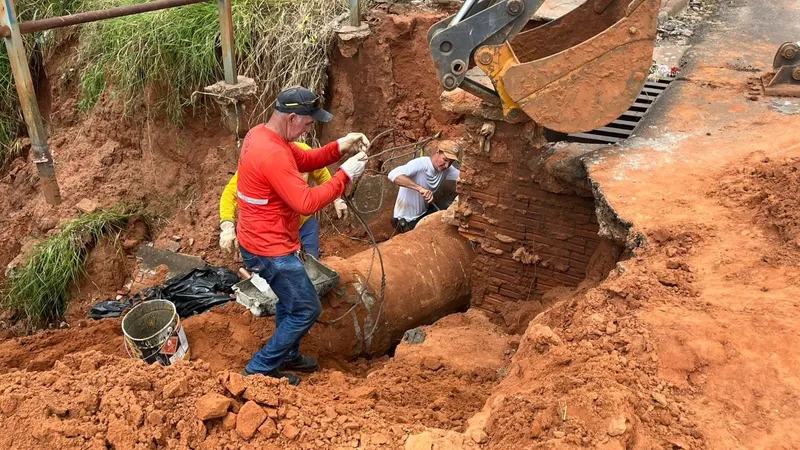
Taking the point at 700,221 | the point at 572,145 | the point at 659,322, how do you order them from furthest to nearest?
the point at 572,145
the point at 700,221
the point at 659,322

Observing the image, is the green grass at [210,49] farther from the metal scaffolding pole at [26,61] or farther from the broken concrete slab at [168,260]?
the metal scaffolding pole at [26,61]

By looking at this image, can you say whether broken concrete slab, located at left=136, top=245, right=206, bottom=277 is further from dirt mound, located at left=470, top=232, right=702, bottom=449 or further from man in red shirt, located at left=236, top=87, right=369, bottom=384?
dirt mound, located at left=470, top=232, right=702, bottom=449

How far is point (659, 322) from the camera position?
2.53m

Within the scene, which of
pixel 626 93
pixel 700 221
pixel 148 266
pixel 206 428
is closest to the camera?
pixel 206 428

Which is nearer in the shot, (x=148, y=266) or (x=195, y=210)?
(x=148, y=266)

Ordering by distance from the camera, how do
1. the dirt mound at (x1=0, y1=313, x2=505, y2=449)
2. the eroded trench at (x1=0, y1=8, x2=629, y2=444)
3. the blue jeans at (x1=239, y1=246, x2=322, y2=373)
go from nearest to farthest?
the dirt mound at (x1=0, y1=313, x2=505, y2=449)
the blue jeans at (x1=239, y1=246, x2=322, y2=373)
the eroded trench at (x1=0, y1=8, x2=629, y2=444)

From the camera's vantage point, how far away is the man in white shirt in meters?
5.73

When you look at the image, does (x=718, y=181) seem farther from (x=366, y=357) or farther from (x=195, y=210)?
(x=195, y=210)

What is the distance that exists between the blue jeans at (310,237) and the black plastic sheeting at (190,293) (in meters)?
0.77

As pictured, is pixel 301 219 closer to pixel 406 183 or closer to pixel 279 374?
pixel 279 374

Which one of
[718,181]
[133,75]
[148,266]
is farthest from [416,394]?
[133,75]

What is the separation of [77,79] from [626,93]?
5.66 meters

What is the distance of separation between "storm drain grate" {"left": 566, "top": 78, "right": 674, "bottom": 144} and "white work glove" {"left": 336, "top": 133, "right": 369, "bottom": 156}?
53.4 inches

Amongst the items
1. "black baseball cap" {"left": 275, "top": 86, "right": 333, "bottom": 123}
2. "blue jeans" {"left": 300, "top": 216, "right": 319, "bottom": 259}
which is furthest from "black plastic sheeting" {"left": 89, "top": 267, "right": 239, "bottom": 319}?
"black baseball cap" {"left": 275, "top": 86, "right": 333, "bottom": 123}
